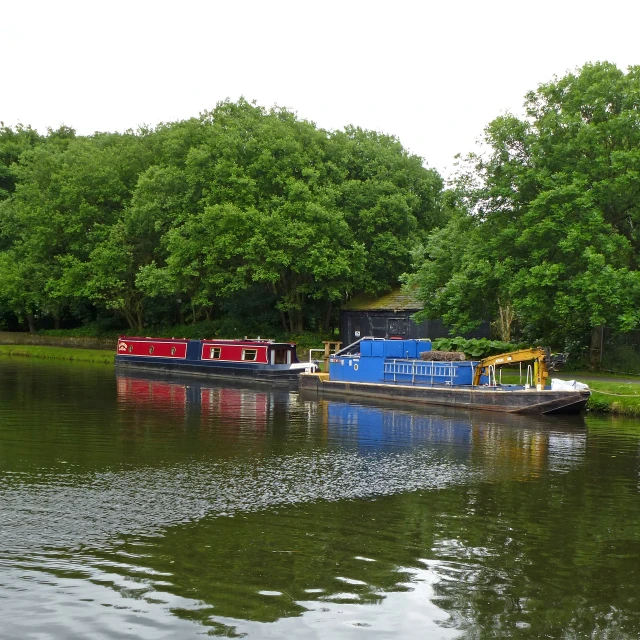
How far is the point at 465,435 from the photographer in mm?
22297

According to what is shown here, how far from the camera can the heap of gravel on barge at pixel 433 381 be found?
88.2ft

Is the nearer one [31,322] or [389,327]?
[389,327]

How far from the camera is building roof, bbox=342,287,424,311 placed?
4547 cm

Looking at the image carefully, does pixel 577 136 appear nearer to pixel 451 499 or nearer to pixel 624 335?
pixel 624 335

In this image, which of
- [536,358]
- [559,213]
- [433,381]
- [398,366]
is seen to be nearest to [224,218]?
[398,366]

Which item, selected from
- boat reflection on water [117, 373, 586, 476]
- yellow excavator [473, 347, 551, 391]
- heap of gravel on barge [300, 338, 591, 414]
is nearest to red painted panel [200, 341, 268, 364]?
boat reflection on water [117, 373, 586, 476]

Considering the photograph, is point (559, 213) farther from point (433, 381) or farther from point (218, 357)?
point (218, 357)

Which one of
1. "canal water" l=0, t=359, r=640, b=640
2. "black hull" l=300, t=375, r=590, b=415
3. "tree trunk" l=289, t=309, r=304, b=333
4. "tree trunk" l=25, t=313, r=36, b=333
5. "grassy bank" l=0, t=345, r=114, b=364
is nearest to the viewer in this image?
"canal water" l=0, t=359, r=640, b=640

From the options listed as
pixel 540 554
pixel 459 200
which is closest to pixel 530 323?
pixel 459 200

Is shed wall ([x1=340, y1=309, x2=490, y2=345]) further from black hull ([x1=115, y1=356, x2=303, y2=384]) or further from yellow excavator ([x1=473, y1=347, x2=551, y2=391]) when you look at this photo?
yellow excavator ([x1=473, y1=347, x2=551, y2=391])

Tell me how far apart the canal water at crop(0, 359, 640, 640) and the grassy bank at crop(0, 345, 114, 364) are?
108 ft

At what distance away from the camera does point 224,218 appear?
4547 centimetres

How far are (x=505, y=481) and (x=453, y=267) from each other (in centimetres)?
2088

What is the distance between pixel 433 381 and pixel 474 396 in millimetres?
2843
